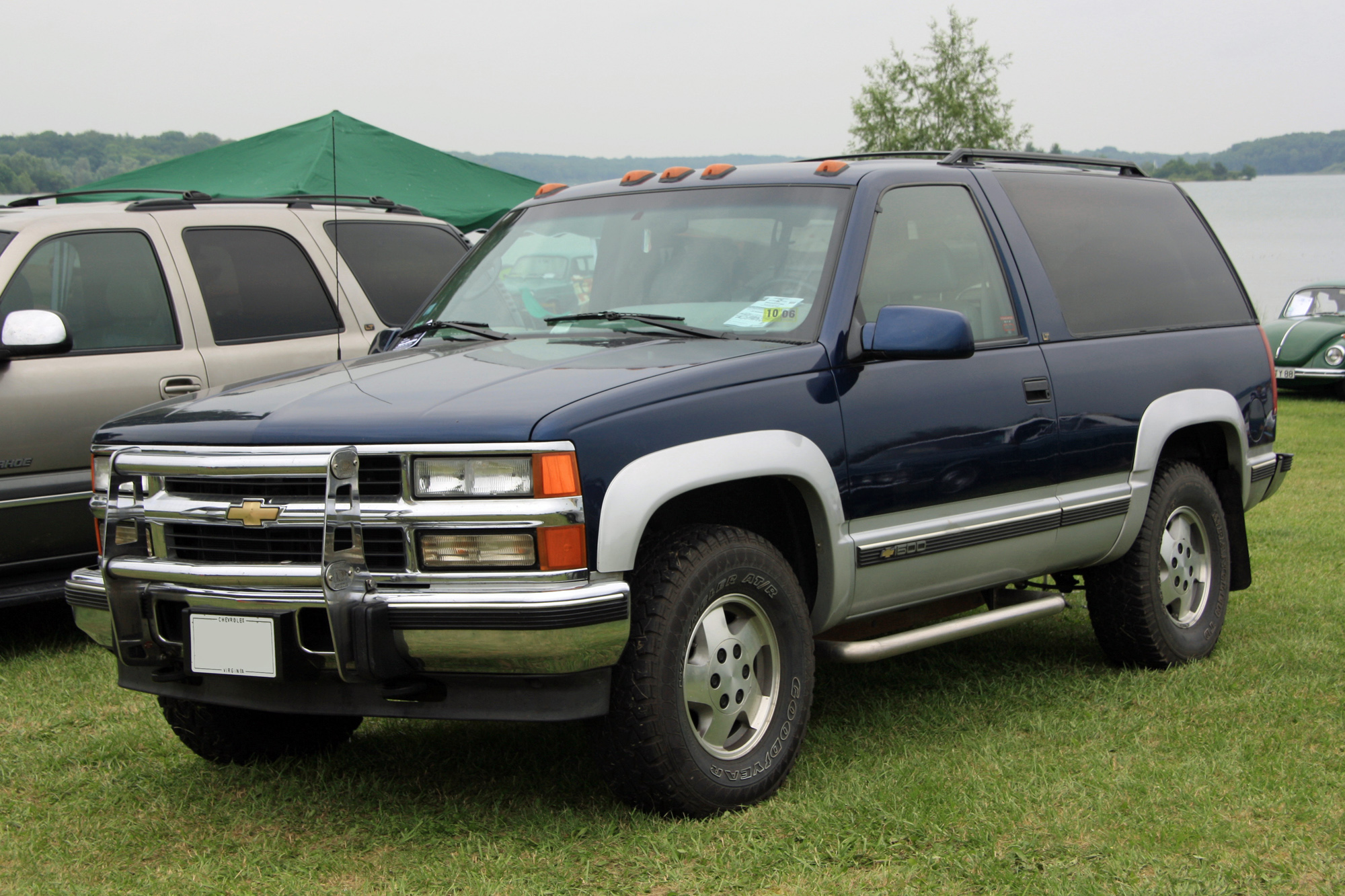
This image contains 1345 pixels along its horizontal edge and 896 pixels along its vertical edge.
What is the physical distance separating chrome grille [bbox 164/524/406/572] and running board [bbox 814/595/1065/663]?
56.6 inches

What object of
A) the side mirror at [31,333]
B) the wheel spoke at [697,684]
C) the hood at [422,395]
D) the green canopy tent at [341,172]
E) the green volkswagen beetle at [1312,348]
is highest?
the green canopy tent at [341,172]

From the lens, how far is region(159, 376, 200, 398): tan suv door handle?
589 cm

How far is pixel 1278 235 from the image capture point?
61.4 m

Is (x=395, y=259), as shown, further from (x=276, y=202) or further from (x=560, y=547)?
(x=560, y=547)

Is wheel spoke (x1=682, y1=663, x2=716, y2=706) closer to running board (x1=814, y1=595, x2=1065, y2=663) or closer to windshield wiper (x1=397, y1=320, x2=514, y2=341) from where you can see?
running board (x1=814, y1=595, x2=1065, y2=663)

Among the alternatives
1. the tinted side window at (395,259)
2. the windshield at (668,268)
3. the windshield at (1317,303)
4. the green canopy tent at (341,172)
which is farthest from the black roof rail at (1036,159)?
the windshield at (1317,303)

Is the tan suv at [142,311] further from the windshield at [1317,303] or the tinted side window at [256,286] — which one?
the windshield at [1317,303]

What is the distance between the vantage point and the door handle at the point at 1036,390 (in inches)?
179

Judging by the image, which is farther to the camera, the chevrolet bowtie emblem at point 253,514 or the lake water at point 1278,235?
the lake water at point 1278,235

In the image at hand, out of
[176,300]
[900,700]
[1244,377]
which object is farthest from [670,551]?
[176,300]

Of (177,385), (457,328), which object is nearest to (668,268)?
(457,328)

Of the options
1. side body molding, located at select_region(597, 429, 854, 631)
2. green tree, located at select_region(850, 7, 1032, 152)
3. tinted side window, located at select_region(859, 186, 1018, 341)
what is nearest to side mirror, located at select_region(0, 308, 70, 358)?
side body molding, located at select_region(597, 429, 854, 631)

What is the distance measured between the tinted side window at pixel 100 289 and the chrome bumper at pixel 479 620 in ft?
9.46

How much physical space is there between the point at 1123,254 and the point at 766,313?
185cm
